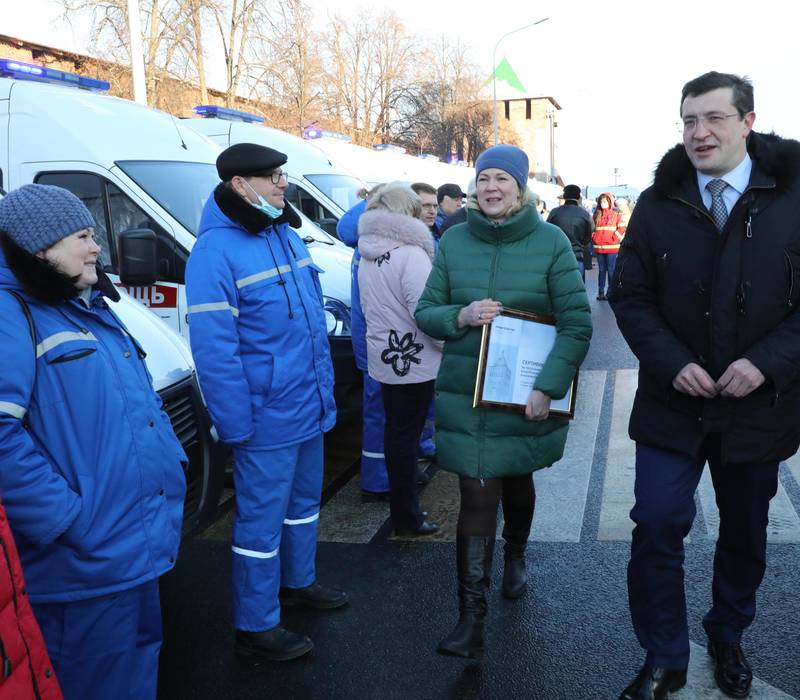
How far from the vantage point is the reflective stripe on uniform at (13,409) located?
2079 millimetres

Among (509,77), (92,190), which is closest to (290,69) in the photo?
(92,190)

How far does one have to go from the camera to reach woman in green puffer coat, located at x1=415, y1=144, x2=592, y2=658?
Result: 10.5 feet

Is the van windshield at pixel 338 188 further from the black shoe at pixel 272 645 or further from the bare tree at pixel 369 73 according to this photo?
the bare tree at pixel 369 73

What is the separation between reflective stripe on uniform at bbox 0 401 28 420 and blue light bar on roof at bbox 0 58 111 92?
14.8 ft

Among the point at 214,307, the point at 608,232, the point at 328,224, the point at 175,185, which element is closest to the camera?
the point at 214,307

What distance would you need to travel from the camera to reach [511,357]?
10.5 ft

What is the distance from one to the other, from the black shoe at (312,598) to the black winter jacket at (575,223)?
309 inches

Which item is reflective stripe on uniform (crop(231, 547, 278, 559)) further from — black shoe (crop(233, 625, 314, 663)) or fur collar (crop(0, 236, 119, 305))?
fur collar (crop(0, 236, 119, 305))

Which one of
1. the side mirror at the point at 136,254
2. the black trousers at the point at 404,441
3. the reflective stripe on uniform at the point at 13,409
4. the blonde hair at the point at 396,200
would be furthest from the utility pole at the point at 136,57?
the reflective stripe on uniform at the point at 13,409

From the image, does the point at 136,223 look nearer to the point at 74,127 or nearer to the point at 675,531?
the point at 74,127

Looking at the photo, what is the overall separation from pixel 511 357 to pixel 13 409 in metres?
1.76

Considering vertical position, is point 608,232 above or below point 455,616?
above

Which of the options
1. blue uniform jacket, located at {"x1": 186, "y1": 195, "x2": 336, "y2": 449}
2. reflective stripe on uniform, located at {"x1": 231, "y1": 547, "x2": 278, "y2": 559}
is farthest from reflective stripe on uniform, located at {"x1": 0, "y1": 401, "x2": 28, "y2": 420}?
reflective stripe on uniform, located at {"x1": 231, "y1": 547, "x2": 278, "y2": 559}

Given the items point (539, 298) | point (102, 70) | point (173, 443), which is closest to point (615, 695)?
point (539, 298)
